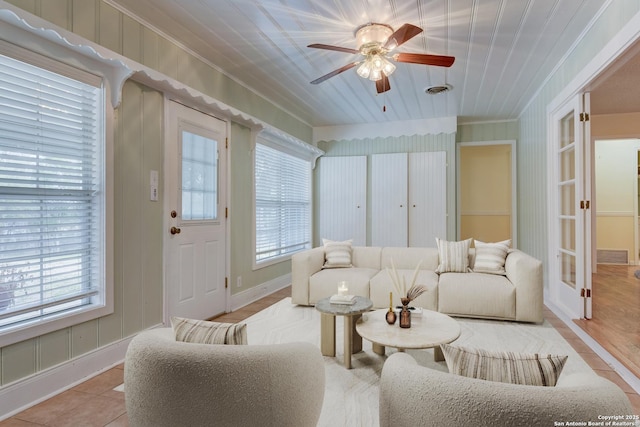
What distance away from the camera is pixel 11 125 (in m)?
1.96

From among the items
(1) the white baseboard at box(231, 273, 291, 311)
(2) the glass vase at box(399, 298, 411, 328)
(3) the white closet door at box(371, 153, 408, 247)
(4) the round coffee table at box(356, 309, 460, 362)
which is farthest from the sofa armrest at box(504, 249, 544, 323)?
(1) the white baseboard at box(231, 273, 291, 311)

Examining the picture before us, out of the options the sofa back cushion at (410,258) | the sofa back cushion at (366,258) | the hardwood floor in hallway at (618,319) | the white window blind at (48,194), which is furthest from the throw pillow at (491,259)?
the white window blind at (48,194)

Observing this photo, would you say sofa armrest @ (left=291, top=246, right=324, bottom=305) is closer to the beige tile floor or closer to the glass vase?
the glass vase

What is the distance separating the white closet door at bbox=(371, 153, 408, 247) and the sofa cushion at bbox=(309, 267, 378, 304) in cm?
211

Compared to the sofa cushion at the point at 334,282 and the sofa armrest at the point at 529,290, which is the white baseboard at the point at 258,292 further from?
the sofa armrest at the point at 529,290

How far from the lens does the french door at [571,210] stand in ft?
10.5

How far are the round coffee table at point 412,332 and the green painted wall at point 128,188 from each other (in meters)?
1.75

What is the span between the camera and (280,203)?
5.18 meters

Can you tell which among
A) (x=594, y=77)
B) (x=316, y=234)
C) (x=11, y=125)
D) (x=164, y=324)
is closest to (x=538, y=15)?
(x=594, y=77)

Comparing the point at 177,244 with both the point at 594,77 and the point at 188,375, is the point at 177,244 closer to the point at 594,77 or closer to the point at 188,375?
the point at 188,375

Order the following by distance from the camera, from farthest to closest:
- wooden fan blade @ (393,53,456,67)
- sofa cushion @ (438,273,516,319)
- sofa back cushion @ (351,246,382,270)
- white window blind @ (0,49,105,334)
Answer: sofa back cushion @ (351,246,382,270)
sofa cushion @ (438,273,516,319)
wooden fan blade @ (393,53,456,67)
white window blind @ (0,49,105,334)

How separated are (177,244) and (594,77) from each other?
3.76 m

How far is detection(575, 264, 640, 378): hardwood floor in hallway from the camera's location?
2.47 meters

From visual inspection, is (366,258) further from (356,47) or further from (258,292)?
(356,47)
